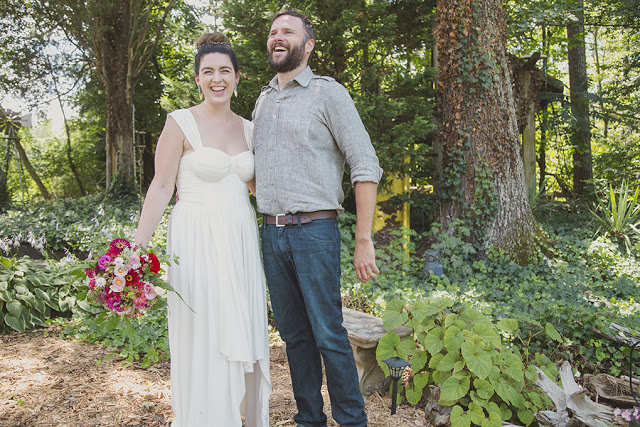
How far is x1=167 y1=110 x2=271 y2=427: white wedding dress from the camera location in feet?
7.09

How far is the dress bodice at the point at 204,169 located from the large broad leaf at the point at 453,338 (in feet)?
4.56

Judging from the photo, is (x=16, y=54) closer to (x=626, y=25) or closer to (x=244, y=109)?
(x=244, y=109)

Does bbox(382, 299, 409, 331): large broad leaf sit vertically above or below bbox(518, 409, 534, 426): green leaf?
above

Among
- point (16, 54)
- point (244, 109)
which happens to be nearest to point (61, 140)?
point (16, 54)

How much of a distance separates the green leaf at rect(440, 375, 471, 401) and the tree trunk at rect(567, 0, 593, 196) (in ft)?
22.0

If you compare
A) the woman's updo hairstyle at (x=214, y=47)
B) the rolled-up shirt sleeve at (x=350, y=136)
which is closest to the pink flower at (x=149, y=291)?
the rolled-up shirt sleeve at (x=350, y=136)

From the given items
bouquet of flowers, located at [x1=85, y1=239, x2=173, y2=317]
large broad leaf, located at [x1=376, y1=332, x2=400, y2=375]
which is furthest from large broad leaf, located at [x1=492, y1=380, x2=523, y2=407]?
bouquet of flowers, located at [x1=85, y1=239, x2=173, y2=317]

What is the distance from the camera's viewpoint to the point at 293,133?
84.4 inches

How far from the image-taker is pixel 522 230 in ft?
17.2

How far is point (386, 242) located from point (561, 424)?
3.68 m

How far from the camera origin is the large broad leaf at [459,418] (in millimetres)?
2262

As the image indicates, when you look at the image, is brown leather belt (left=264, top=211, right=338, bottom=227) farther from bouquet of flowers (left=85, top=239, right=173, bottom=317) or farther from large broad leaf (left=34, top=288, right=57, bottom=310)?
large broad leaf (left=34, top=288, right=57, bottom=310)

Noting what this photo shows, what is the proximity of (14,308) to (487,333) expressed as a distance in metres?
Answer: 3.75

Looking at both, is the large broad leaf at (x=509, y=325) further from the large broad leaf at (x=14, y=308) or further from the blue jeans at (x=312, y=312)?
the large broad leaf at (x=14, y=308)
